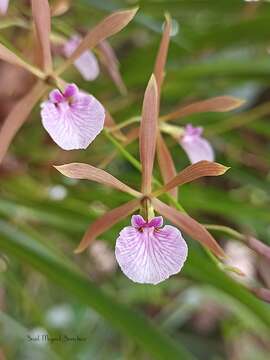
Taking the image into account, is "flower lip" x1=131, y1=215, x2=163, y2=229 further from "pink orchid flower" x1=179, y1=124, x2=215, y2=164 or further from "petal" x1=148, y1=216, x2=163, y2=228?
"pink orchid flower" x1=179, y1=124, x2=215, y2=164

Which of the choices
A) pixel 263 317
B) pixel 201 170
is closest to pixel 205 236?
pixel 201 170

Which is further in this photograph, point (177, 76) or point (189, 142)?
point (177, 76)

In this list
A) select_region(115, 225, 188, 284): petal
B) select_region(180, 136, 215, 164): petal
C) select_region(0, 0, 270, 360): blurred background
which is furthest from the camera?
select_region(0, 0, 270, 360): blurred background

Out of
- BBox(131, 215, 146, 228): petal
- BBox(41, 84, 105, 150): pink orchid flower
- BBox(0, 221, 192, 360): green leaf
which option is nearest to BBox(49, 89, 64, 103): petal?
BBox(41, 84, 105, 150): pink orchid flower

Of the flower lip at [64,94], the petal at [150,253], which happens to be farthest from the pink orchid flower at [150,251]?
the flower lip at [64,94]

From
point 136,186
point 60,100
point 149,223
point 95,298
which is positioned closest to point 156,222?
point 149,223

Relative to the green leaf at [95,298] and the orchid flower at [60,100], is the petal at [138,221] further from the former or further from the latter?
the green leaf at [95,298]

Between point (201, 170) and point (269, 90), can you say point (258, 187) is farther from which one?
point (201, 170)

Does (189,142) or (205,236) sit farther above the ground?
(189,142)
